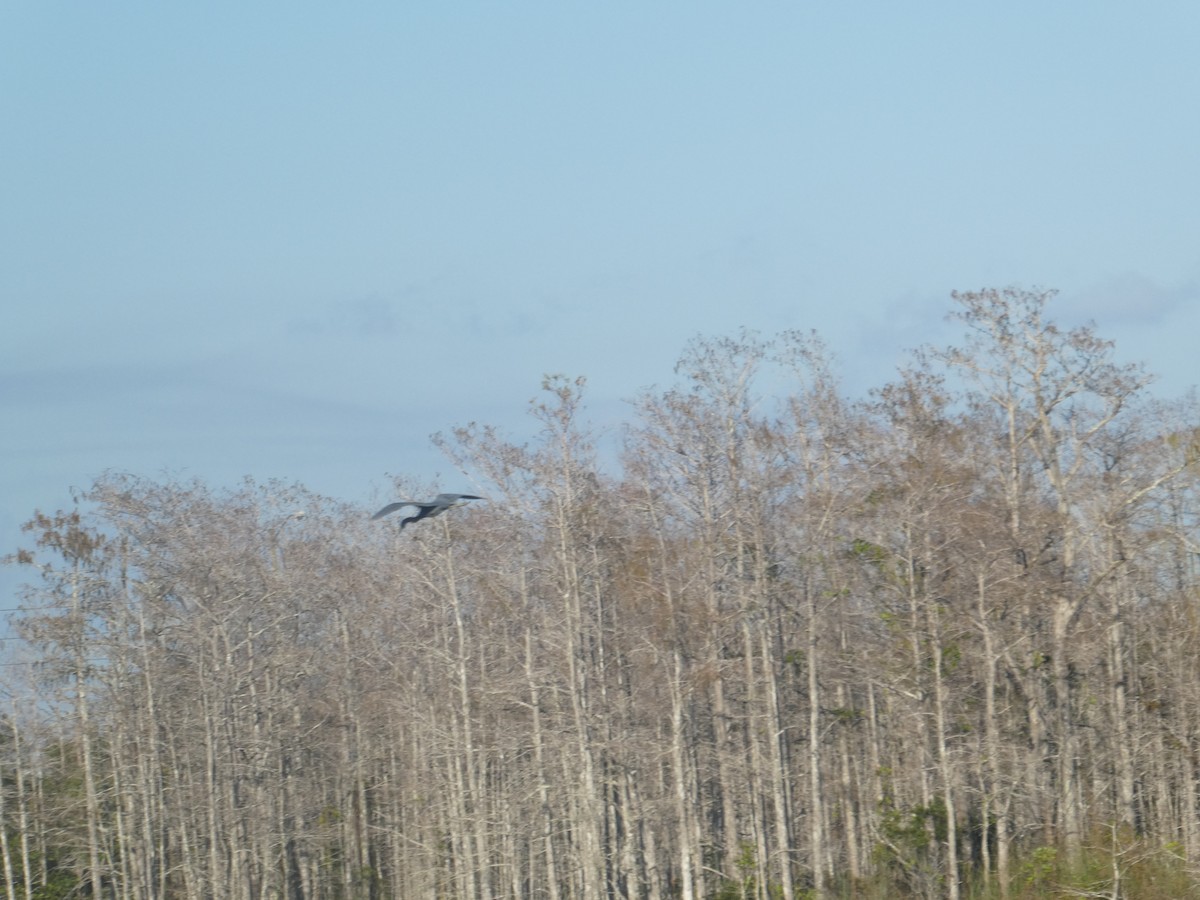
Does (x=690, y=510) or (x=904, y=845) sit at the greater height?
(x=690, y=510)

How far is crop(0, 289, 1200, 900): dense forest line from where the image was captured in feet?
113

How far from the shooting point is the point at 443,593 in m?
37.6

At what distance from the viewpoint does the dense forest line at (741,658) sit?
113 feet

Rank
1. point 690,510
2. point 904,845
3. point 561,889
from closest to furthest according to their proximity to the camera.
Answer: point 904,845 → point 690,510 → point 561,889

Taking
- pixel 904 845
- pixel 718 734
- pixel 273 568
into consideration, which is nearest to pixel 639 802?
pixel 718 734

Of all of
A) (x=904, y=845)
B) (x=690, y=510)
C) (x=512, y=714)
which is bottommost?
(x=904, y=845)

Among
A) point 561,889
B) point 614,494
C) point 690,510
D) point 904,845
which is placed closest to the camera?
point 904,845

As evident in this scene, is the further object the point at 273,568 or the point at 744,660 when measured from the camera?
the point at 273,568

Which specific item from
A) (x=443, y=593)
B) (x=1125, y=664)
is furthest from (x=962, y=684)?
(x=443, y=593)

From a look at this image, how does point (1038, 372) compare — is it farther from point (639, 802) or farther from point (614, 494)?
point (639, 802)

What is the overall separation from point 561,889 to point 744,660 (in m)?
13.8

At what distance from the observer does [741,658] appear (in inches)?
1414

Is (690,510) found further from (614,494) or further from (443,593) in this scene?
(443,593)

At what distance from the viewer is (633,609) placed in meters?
38.2
